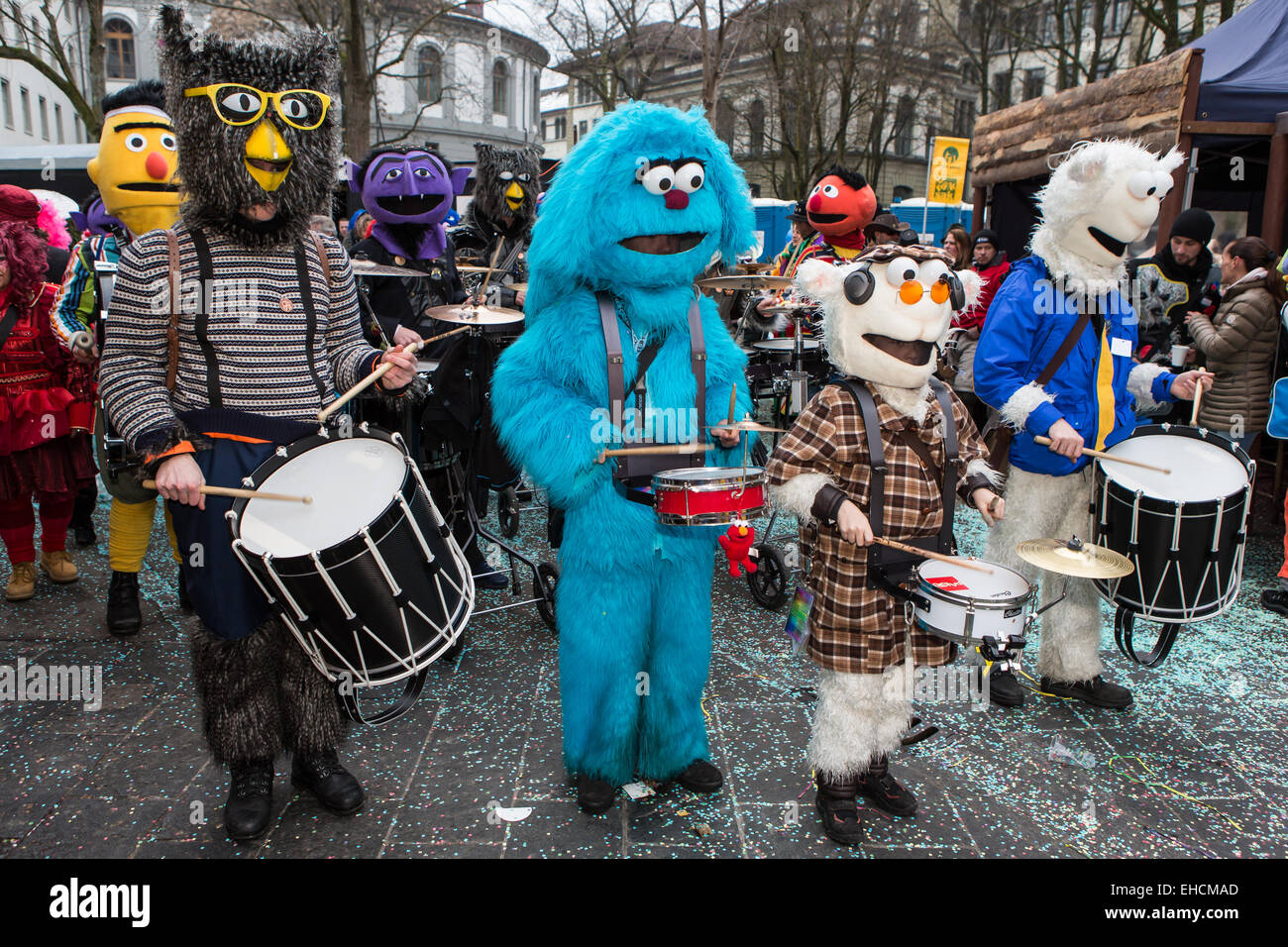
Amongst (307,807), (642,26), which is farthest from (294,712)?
(642,26)

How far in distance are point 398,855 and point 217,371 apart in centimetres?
149

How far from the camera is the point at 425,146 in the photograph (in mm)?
5195

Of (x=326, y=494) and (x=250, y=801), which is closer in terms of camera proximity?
(x=326, y=494)

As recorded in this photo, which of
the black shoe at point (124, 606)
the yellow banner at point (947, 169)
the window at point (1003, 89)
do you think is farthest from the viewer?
the window at point (1003, 89)

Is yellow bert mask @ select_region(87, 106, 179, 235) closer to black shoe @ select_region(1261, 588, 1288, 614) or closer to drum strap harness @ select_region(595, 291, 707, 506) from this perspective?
drum strap harness @ select_region(595, 291, 707, 506)

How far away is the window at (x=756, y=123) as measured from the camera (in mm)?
29661

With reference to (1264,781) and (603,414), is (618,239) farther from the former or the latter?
(1264,781)

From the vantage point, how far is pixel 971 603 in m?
2.23

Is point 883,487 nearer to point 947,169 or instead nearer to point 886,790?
point 886,790

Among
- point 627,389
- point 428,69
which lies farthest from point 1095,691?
point 428,69

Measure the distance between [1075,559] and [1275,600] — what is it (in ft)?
9.15

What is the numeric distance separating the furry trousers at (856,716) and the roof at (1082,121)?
15.7 ft

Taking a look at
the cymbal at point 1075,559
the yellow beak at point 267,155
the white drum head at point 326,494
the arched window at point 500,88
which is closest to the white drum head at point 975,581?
the cymbal at point 1075,559

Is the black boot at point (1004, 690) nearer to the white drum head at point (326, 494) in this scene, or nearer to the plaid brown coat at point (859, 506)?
the plaid brown coat at point (859, 506)
